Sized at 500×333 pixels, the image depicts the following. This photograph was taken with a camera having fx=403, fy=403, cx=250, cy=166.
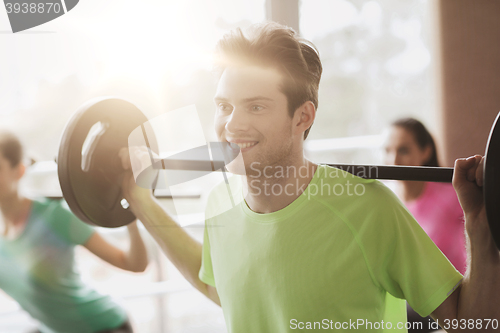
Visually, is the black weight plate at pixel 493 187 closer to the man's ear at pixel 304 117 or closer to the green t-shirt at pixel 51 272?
the man's ear at pixel 304 117

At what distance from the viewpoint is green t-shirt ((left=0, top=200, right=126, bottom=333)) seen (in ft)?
3.41

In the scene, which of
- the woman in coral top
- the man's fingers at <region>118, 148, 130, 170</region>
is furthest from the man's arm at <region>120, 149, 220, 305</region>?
the woman in coral top

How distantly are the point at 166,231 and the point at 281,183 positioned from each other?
29 centimetres

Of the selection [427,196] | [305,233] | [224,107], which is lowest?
[427,196]

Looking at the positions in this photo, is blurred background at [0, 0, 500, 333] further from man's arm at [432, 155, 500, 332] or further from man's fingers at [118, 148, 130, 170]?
man's arm at [432, 155, 500, 332]

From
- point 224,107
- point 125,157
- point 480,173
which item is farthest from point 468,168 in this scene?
point 125,157

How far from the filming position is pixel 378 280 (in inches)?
25.2

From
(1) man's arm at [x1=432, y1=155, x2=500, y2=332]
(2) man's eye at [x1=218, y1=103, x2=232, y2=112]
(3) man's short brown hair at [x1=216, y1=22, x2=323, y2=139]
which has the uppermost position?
(3) man's short brown hair at [x1=216, y1=22, x2=323, y2=139]

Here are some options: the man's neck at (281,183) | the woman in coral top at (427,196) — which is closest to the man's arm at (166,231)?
the man's neck at (281,183)

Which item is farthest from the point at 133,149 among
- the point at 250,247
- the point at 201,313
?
the point at 201,313

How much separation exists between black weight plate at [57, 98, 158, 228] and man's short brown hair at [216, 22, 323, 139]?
0.30 metres

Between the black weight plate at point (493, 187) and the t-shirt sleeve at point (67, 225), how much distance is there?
90 cm

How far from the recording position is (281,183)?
0.72 m

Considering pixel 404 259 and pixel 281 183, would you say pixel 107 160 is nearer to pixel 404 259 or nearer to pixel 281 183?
pixel 281 183
